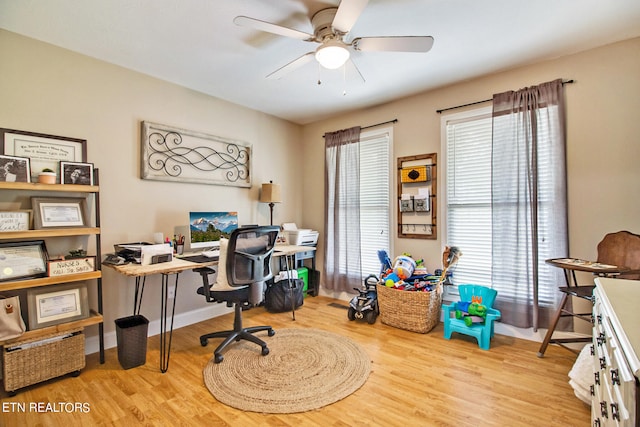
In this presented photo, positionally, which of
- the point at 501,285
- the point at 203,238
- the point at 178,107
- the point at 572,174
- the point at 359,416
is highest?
the point at 178,107

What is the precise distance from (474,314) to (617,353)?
1820 millimetres

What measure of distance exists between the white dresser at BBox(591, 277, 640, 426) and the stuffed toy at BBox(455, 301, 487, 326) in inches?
47.2

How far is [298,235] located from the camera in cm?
389

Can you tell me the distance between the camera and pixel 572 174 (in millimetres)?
2502

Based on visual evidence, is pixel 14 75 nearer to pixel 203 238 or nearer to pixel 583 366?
pixel 203 238

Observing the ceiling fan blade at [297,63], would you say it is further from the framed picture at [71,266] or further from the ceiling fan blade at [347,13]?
the framed picture at [71,266]

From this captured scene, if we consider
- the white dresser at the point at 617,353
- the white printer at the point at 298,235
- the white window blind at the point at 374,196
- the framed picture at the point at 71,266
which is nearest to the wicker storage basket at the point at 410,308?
the white window blind at the point at 374,196

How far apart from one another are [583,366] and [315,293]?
293 centimetres

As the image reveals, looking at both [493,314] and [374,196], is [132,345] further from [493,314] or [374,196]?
[493,314]

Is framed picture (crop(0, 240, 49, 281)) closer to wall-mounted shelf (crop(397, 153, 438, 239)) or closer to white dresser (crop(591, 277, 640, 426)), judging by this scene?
white dresser (crop(591, 277, 640, 426))

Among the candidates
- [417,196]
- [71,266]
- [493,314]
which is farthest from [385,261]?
[71,266]

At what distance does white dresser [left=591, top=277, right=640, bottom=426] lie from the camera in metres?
0.80

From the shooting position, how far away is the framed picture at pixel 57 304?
205cm

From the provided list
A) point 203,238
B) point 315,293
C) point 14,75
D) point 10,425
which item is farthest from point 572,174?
point 14,75
